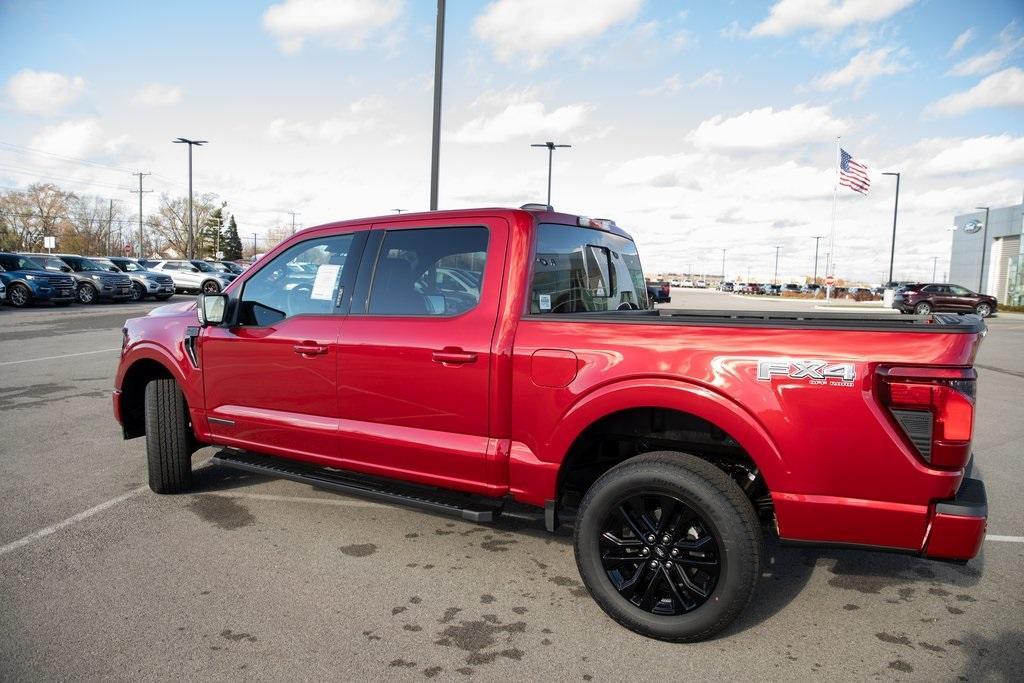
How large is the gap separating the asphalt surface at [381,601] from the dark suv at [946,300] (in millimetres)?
32371

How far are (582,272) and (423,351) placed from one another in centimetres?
103

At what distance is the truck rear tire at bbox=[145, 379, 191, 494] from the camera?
4.59m

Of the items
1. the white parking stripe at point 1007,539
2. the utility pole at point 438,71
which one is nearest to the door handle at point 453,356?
the white parking stripe at point 1007,539

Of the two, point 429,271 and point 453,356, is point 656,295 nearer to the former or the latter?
point 429,271

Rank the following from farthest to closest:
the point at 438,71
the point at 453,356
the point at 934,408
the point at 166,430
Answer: the point at 438,71 < the point at 166,430 < the point at 453,356 < the point at 934,408

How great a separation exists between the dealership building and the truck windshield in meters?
50.3

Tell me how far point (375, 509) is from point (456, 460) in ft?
4.64

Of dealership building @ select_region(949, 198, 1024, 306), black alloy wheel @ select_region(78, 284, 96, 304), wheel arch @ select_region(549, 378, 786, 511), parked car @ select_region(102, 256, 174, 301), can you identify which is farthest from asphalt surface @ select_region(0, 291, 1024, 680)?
dealership building @ select_region(949, 198, 1024, 306)

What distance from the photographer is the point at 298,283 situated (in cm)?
420

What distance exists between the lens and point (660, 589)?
3.05 metres

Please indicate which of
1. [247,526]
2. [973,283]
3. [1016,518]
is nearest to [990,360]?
[1016,518]

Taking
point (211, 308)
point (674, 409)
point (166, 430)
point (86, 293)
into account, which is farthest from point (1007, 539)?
point (86, 293)

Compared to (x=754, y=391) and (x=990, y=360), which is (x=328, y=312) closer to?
(x=754, y=391)

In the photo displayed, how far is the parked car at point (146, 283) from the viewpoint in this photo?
2793 cm
